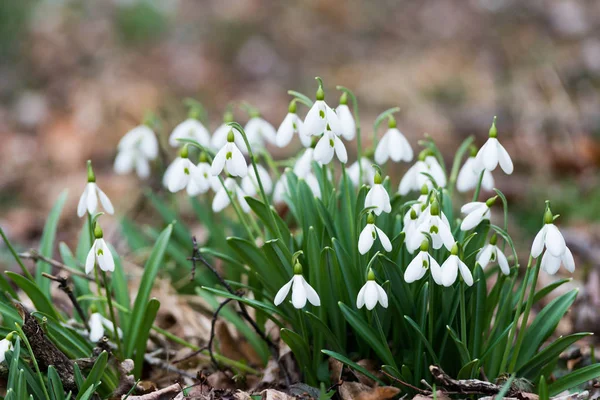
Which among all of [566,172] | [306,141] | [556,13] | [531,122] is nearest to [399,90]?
[531,122]

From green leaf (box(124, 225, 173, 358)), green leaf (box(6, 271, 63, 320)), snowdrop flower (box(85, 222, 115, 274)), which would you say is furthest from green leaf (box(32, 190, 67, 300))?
snowdrop flower (box(85, 222, 115, 274))

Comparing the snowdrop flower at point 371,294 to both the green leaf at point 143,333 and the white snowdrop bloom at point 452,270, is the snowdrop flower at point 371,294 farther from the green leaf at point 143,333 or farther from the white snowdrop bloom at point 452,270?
the green leaf at point 143,333

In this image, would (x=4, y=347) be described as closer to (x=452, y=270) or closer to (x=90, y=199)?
(x=90, y=199)

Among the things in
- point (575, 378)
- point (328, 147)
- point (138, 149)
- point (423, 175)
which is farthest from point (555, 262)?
point (138, 149)

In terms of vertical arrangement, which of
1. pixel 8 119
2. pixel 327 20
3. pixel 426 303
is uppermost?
pixel 327 20

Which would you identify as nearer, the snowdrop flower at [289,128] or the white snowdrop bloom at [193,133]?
the snowdrop flower at [289,128]

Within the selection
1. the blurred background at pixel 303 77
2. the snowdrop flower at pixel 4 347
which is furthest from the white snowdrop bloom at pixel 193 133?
the blurred background at pixel 303 77

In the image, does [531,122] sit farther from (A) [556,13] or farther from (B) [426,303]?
(B) [426,303]

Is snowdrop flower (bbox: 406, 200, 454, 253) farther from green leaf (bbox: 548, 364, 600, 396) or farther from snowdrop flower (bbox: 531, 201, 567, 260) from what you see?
green leaf (bbox: 548, 364, 600, 396)
